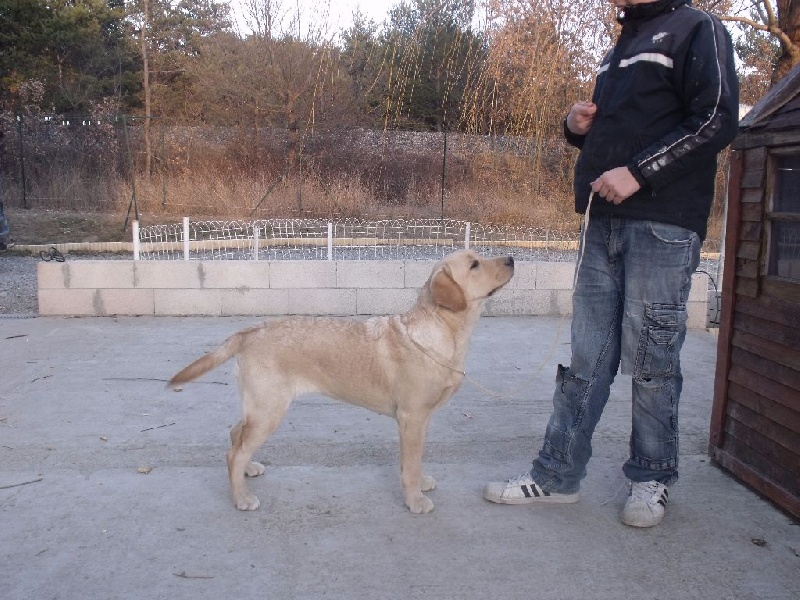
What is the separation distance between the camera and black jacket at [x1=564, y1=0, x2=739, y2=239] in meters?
2.72

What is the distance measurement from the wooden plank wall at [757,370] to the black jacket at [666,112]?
602mm

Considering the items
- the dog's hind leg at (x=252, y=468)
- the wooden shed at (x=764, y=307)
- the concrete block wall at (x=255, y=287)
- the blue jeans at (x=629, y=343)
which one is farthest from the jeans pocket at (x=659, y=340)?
the concrete block wall at (x=255, y=287)

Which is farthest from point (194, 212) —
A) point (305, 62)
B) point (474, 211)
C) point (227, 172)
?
point (474, 211)

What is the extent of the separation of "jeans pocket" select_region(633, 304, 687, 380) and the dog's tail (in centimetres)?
185

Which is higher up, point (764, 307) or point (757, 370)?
point (764, 307)

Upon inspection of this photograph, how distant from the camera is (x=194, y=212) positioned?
16.4 m

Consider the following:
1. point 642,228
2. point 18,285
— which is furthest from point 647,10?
point 18,285

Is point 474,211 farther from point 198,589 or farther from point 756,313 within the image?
point 198,589

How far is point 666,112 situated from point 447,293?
123 centimetres

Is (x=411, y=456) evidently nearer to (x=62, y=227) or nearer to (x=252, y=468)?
(x=252, y=468)

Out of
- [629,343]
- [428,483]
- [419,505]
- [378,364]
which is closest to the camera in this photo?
[629,343]

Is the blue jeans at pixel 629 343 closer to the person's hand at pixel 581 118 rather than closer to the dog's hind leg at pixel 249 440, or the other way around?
the person's hand at pixel 581 118

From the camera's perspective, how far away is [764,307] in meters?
3.32

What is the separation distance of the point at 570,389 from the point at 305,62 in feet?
54.3
